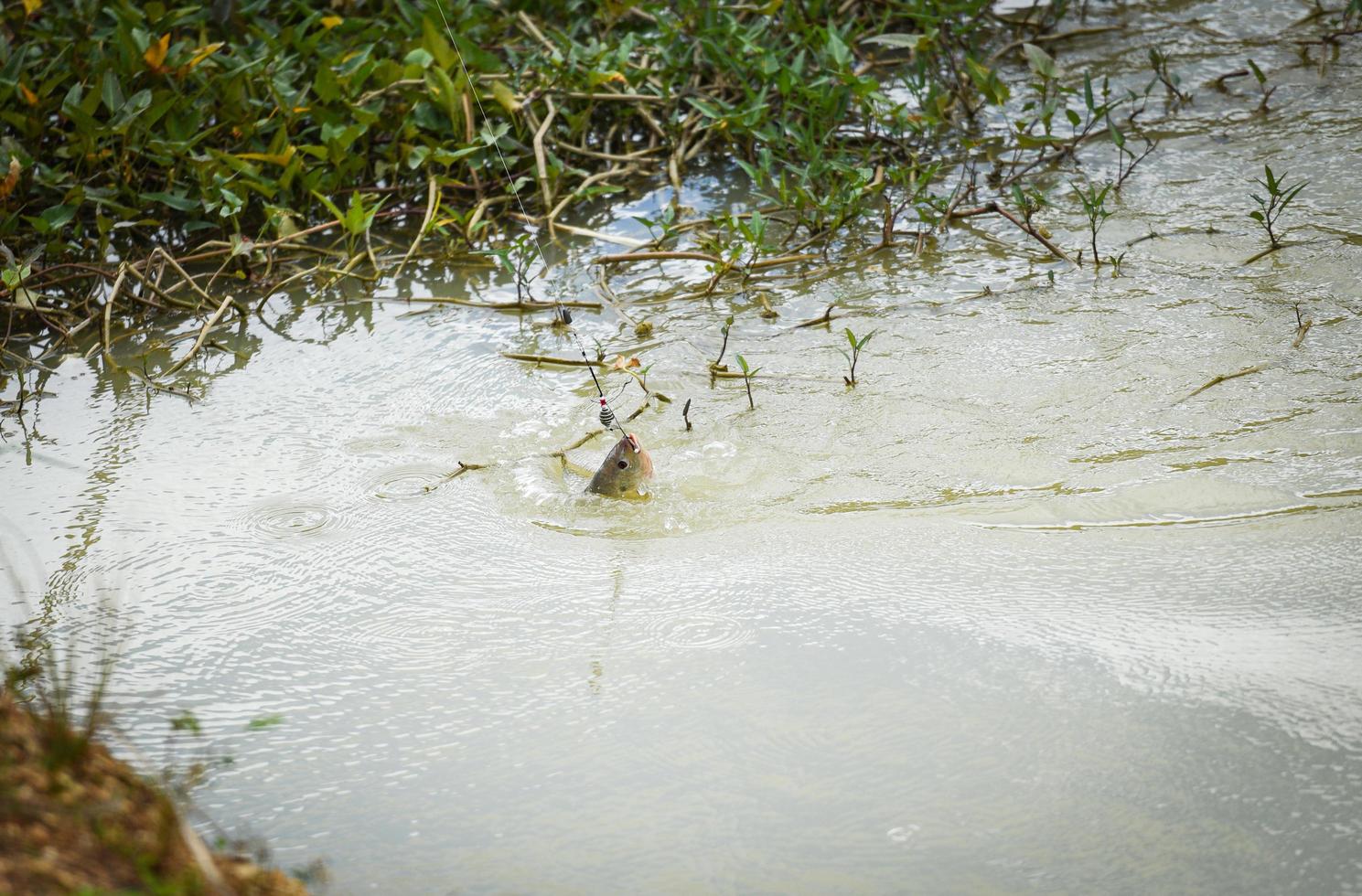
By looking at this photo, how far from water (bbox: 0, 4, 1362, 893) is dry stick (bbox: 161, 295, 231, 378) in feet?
0.30

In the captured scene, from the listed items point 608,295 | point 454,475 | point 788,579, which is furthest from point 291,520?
point 608,295

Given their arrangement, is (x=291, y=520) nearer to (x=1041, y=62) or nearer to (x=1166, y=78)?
(x=1041, y=62)

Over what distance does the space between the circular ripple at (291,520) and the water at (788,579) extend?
0.05ft

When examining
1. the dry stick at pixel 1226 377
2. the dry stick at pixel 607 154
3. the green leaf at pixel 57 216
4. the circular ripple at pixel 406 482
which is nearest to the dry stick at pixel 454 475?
the circular ripple at pixel 406 482

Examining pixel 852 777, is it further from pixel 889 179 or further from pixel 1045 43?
pixel 1045 43

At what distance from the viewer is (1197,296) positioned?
13.0 ft

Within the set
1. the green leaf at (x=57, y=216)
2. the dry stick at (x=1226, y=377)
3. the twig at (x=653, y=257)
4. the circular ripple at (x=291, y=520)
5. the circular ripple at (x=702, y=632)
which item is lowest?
the circular ripple at (x=702, y=632)

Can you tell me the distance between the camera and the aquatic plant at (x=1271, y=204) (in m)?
4.02

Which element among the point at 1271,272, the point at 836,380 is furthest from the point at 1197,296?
the point at 836,380

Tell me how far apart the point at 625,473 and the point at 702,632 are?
71 centimetres

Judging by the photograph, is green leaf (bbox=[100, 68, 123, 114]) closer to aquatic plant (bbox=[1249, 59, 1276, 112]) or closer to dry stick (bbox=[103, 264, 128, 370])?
dry stick (bbox=[103, 264, 128, 370])

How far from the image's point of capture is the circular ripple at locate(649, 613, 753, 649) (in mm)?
2535

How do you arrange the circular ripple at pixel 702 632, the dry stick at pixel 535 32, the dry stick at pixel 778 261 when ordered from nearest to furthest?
the circular ripple at pixel 702 632
the dry stick at pixel 778 261
the dry stick at pixel 535 32

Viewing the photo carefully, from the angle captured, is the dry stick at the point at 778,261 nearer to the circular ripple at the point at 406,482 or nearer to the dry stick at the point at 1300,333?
the circular ripple at the point at 406,482
